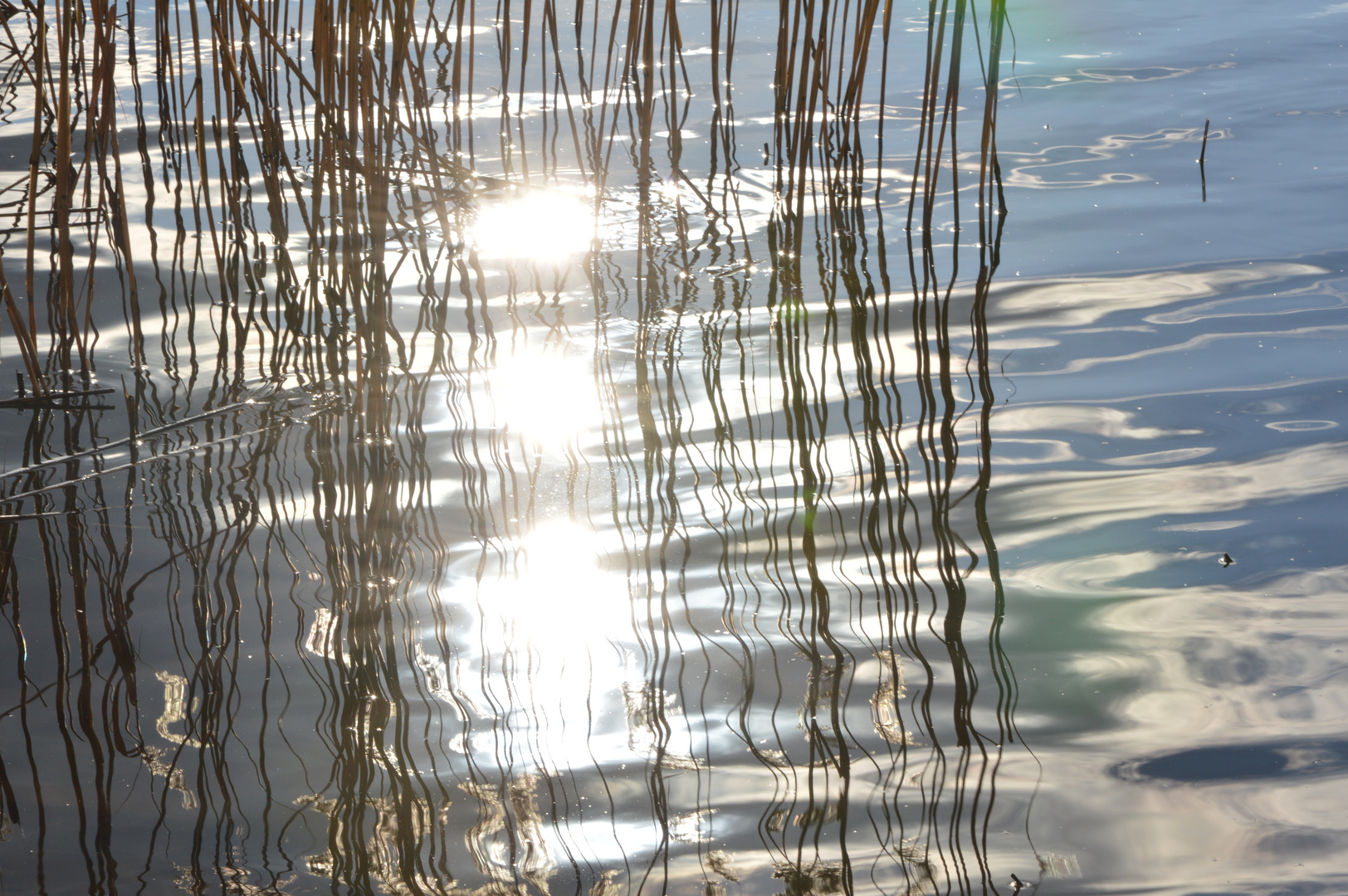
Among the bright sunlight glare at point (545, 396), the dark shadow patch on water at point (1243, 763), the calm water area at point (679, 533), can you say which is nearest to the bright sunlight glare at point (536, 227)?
the calm water area at point (679, 533)

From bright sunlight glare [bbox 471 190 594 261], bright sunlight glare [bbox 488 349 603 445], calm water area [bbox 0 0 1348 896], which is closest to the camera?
calm water area [bbox 0 0 1348 896]

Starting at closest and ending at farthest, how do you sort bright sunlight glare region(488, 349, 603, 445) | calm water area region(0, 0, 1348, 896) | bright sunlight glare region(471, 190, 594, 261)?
calm water area region(0, 0, 1348, 896)
bright sunlight glare region(488, 349, 603, 445)
bright sunlight glare region(471, 190, 594, 261)

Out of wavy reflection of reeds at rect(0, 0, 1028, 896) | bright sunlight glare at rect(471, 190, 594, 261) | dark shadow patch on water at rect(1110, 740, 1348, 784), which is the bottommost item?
dark shadow patch on water at rect(1110, 740, 1348, 784)

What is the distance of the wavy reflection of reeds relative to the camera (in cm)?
109

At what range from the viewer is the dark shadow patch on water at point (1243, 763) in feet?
3.72

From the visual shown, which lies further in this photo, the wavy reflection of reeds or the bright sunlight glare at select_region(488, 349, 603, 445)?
the bright sunlight glare at select_region(488, 349, 603, 445)

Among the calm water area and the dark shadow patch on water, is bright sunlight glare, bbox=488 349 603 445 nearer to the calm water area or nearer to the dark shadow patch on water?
the calm water area

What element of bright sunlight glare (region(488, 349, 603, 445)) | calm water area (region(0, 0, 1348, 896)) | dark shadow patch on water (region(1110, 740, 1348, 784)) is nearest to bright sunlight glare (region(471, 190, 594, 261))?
calm water area (region(0, 0, 1348, 896))

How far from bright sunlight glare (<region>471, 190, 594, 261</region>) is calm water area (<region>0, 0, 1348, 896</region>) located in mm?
16

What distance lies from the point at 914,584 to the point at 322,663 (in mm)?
682

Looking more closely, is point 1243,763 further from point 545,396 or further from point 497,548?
point 545,396

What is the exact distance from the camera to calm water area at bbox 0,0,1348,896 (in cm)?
109

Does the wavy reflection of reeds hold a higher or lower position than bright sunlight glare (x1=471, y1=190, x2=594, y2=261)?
lower

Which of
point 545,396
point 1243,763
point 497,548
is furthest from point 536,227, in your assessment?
point 1243,763
